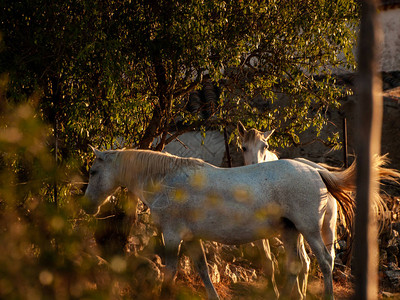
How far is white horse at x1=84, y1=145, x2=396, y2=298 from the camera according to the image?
5.43 meters

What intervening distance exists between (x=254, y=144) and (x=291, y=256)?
214 cm

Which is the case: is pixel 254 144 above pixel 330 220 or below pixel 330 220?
above

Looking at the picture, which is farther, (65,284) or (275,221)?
(275,221)

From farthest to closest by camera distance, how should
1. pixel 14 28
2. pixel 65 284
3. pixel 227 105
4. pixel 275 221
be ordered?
pixel 227 105 < pixel 14 28 < pixel 275 221 < pixel 65 284

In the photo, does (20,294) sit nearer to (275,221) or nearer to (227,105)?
(275,221)

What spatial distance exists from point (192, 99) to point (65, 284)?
11286 mm

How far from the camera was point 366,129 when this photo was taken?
226cm

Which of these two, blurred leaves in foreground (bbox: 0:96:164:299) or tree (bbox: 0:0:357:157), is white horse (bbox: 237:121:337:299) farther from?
blurred leaves in foreground (bbox: 0:96:164:299)

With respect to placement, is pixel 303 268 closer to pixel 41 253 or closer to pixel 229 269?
pixel 229 269

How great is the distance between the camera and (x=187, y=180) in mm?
5594

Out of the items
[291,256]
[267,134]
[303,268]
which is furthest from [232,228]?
[267,134]

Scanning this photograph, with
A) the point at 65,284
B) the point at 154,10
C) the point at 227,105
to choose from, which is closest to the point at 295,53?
the point at 227,105

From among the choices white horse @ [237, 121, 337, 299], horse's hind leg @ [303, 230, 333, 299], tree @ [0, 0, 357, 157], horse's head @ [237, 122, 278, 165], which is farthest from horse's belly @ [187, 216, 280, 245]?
horse's head @ [237, 122, 278, 165]

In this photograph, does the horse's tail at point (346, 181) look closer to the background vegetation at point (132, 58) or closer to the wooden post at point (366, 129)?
the background vegetation at point (132, 58)
